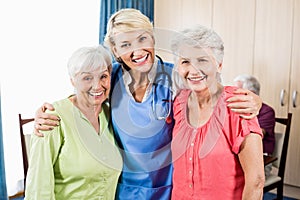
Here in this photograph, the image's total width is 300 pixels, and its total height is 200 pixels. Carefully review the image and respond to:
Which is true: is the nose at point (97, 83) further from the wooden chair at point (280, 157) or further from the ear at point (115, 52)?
the wooden chair at point (280, 157)

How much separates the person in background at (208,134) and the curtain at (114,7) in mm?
2215

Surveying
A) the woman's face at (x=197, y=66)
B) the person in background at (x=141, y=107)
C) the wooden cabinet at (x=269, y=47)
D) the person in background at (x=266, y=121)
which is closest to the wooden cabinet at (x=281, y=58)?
the wooden cabinet at (x=269, y=47)

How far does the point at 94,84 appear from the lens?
120 cm

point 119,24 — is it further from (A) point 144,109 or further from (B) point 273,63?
(B) point 273,63

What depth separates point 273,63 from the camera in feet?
11.4

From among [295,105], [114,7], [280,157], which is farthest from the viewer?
[114,7]

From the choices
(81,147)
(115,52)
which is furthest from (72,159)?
(115,52)

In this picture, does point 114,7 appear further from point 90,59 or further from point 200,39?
point 200,39

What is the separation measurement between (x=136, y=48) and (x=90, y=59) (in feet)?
0.55

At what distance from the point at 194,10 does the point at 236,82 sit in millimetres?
1136

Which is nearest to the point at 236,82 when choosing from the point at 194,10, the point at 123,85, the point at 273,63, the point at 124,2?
the point at 273,63

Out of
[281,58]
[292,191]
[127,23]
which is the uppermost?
[127,23]

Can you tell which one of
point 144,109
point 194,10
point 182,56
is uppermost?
point 194,10

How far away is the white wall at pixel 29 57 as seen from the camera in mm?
2936
